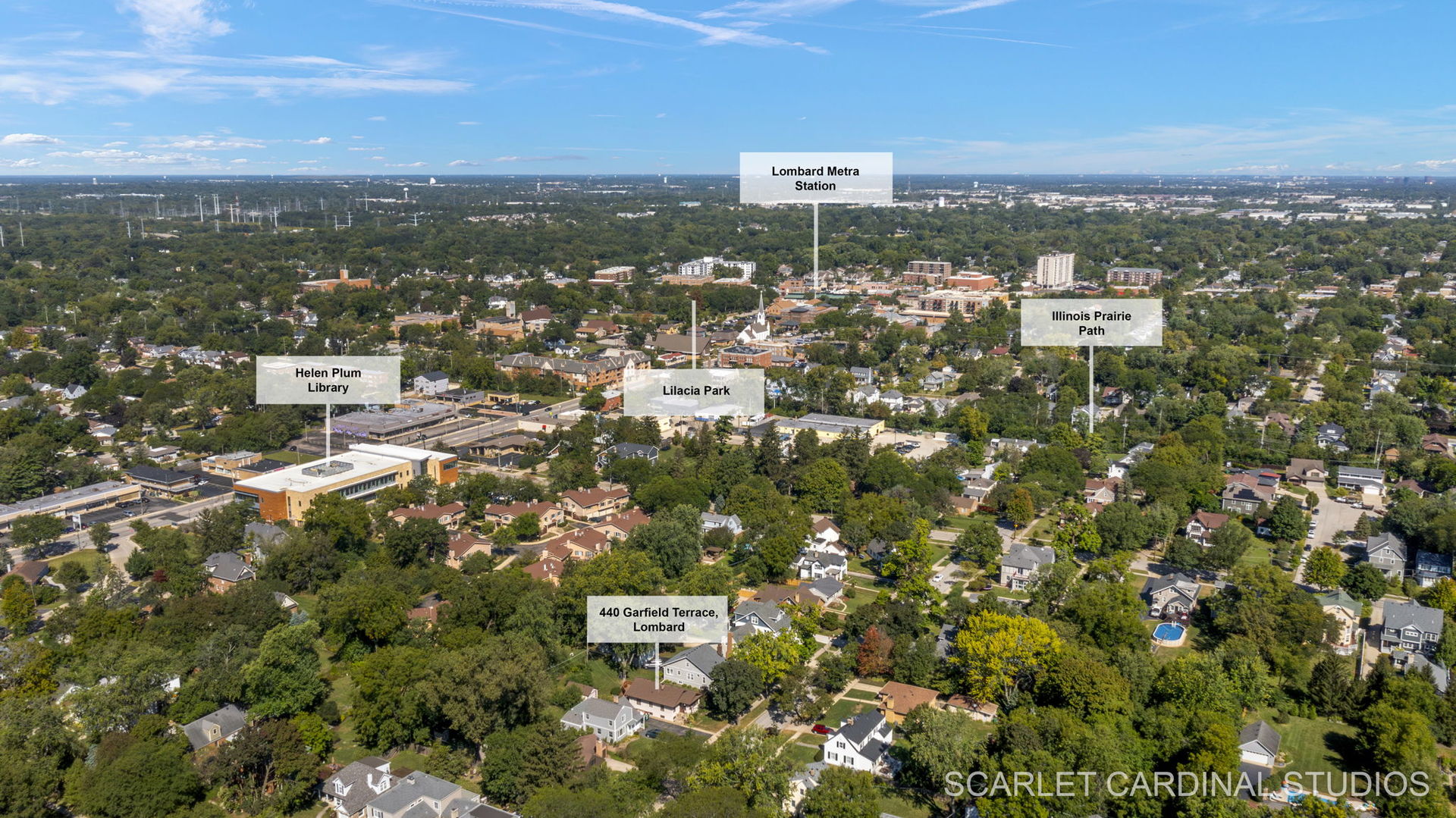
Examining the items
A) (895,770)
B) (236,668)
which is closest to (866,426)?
(895,770)

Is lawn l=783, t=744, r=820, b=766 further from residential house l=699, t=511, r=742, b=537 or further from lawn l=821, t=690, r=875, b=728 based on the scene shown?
residential house l=699, t=511, r=742, b=537

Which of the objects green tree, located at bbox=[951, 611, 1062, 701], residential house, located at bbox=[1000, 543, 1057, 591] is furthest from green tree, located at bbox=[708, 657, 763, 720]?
residential house, located at bbox=[1000, 543, 1057, 591]

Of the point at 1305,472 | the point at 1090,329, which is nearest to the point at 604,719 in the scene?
the point at 1305,472

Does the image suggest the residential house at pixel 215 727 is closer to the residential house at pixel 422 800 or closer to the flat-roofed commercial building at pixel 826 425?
the residential house at pixel 422 800

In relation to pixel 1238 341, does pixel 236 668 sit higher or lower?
lower

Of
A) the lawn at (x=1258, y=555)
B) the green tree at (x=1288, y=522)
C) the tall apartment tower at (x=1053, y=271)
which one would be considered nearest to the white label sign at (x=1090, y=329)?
the green tree at (x=1288, y=522)

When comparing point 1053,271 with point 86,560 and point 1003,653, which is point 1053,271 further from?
point 86,560

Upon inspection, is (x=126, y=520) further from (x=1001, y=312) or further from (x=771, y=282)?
(x=771, y=282)
